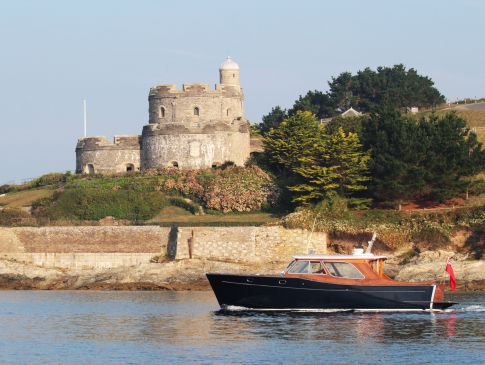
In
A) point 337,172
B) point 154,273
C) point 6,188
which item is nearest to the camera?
point 154,273

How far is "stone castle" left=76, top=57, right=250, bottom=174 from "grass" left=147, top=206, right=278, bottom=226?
308 inches

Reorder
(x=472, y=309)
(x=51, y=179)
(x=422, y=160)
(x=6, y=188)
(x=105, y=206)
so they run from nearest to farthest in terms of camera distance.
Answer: (x=472, y=309)
(x=422, y=160)
(x=105, y=206)
(x=51, y=179)
(x=6, y=188)

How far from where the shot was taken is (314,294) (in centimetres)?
4422

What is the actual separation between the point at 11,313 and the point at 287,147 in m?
31.3

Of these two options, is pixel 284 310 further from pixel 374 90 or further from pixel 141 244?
pixel 374 90

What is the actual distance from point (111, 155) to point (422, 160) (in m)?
23.7

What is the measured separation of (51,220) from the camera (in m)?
69.4

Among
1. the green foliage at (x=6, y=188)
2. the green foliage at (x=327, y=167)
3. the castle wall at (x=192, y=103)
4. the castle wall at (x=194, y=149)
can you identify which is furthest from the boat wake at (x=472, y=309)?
the green foliage at (x=6, y=188)

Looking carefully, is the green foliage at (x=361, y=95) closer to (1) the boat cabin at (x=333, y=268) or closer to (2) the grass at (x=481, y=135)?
(2) the grass at (x=481, y=135)

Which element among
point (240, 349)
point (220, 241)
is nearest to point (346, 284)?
point (240, 349)

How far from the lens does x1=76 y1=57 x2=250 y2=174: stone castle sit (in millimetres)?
78750

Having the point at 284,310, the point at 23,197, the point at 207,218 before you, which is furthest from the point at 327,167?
the point at 284,310

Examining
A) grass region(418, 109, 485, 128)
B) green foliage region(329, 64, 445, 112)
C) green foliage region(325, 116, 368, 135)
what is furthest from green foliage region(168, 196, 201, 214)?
green foliage region(329, 64, 445, 112)

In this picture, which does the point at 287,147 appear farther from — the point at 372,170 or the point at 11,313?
the point at 11,313
